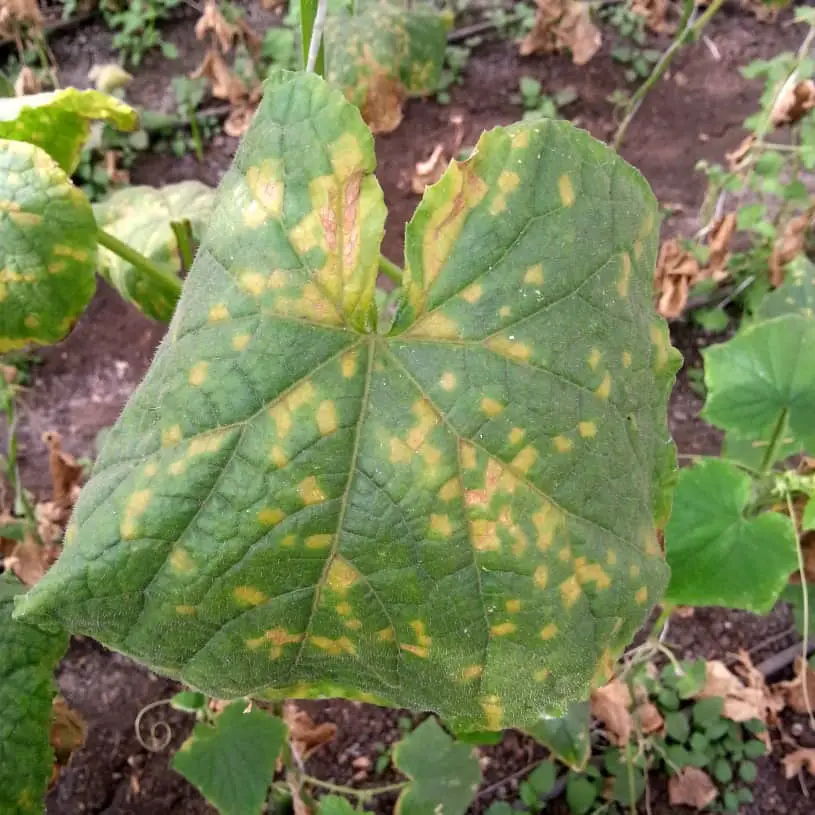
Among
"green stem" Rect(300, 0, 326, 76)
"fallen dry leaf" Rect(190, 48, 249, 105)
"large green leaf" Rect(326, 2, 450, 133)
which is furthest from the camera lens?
"fallen dry leaf" Rect(190, 48, 249, 105)

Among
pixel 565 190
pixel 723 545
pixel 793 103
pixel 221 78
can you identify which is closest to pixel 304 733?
pixel 723 545

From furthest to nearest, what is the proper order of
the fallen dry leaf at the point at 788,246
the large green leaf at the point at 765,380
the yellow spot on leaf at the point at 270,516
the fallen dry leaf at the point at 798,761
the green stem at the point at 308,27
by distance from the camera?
the fallen dry leaf at the point at 788,246 < the fallen dry leaf at the point at 798,761 < the large green leaf at the point at 765,380 < the green stem at the point at 308,27 < the yellow spot on leaf at the point at 270,516

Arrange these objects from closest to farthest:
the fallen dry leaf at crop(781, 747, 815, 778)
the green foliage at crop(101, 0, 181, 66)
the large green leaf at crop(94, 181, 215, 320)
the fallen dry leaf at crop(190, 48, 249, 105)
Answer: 1. the large green leaf at crop(94, 181, 215, 320)
2. the fallen dry leaf at crop(781, 747, 815, 778)
3. the fallen dry leaf at crop(190, 48, 249, 105)
4. the green foliage at crop(101, 0, 181, 66)

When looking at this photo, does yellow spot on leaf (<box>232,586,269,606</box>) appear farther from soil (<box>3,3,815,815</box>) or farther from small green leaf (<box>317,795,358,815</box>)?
soil (<box>3,3,815,815</box>)

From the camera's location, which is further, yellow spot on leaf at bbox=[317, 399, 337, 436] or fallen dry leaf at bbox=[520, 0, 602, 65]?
fallen dry leaf at bbox=[520, 0, 602, 65]

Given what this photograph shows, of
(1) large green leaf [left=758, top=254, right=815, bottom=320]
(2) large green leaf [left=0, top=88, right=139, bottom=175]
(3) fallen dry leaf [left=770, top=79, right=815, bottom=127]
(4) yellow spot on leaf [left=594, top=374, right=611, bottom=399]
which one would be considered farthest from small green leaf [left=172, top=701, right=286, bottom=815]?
(3) fallen dry leaf [left=770, top=79, right=815, bottom=127]

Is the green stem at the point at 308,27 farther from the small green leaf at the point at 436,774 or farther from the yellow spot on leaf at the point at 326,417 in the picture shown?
the small green leaf at the point at 436,774

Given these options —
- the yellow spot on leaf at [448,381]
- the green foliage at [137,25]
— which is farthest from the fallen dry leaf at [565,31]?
the yellow spot on leaf at [448,381]
